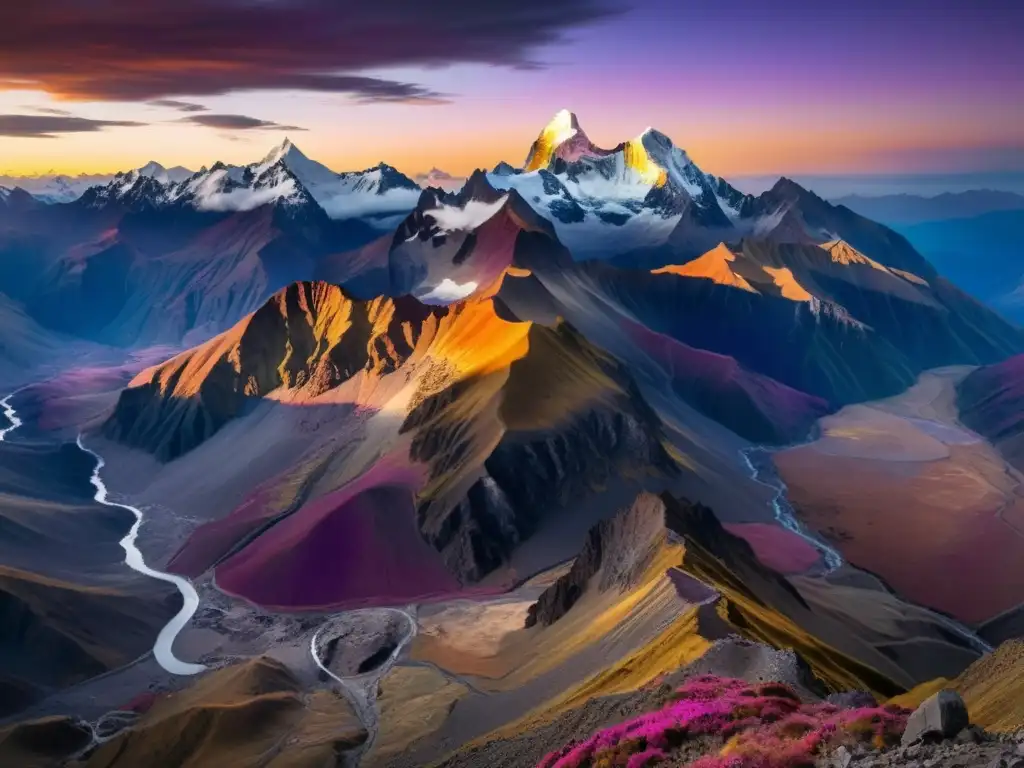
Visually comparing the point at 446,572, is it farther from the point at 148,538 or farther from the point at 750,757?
the point at 750,757

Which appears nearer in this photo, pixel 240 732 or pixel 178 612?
pixel 240 732

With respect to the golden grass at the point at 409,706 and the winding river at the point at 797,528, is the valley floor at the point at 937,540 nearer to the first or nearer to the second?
the winding river at the point at 797,528

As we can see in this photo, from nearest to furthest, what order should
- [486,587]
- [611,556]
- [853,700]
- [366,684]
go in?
[853,700] < [366,684] < [611,556] < [486,587]

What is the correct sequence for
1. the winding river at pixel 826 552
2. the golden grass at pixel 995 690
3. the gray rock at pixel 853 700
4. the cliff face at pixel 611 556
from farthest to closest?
the winding river at pixel 826 552, the cliff face at pixel 611 556, the gray rock at pixel 853 700, the golden grass at pixel 995 690

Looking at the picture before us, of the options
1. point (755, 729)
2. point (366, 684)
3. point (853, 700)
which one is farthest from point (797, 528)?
point (755, 729)

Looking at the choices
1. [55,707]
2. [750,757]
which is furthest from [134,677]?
[750,757]

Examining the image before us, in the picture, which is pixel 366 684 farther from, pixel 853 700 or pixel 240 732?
pixel 853 700

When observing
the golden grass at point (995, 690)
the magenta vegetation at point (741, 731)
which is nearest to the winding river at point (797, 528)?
the golden grass at point (995, 690)
